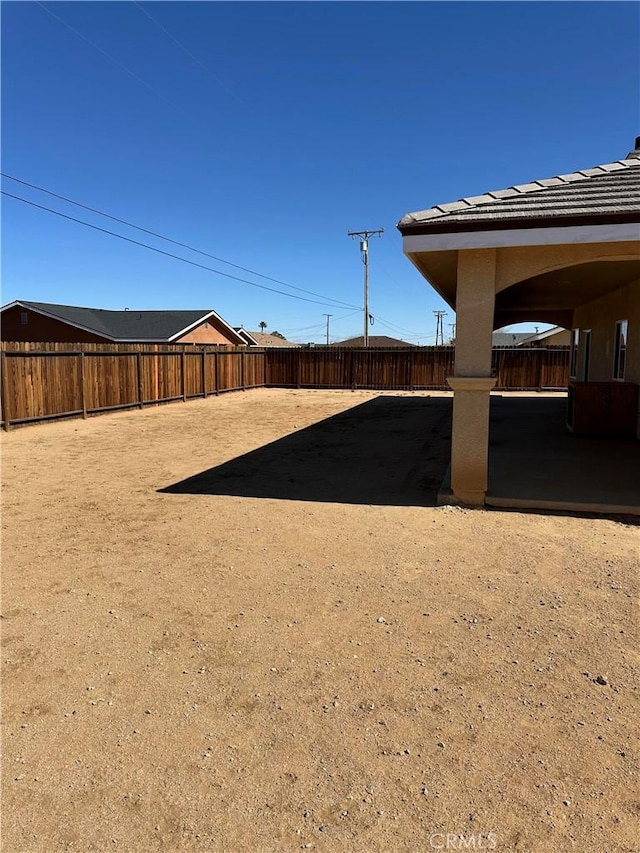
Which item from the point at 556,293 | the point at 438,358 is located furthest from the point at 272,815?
the point at 438,358

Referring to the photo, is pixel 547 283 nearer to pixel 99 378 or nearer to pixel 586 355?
pixel 586 355

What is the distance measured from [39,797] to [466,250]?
5853 mm

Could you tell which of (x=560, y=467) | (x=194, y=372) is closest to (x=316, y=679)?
(x=560, y=467)

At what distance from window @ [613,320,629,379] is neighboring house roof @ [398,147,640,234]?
15.0ft

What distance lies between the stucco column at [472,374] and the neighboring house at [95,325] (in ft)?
79.0

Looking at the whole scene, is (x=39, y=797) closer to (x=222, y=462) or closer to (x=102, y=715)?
(x=102, y=715)

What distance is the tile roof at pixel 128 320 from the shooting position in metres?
28.7

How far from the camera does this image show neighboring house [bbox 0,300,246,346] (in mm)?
28578

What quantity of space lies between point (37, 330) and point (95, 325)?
3148 mm

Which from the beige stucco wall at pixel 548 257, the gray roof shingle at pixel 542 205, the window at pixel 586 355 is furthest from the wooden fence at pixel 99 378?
the window at pixel 586 355

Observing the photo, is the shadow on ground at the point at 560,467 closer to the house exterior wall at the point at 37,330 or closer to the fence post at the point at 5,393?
the fence post at the point at 5,393

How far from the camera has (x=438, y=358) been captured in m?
24.6

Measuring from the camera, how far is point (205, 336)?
3216 centimetres

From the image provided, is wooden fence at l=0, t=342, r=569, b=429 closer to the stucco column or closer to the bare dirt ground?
the stucco column
